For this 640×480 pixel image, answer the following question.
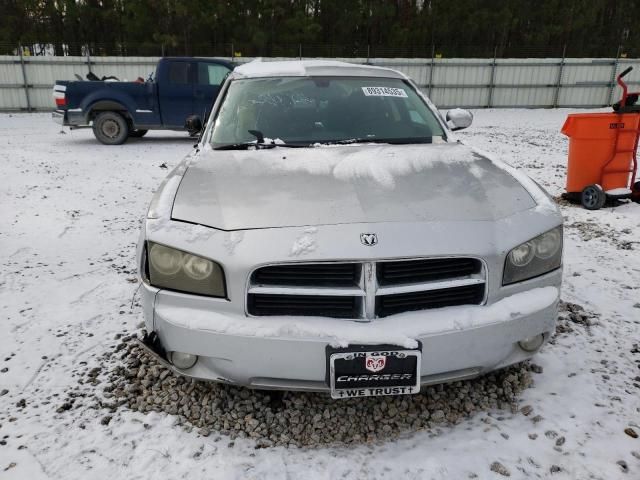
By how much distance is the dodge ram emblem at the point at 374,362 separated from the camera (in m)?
1.84

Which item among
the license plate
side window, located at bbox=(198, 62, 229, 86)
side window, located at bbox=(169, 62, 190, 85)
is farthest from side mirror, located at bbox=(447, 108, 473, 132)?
side window, located at bbox=(169, 62, 190, 85)

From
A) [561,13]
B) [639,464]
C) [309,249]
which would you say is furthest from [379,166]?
[561,13]

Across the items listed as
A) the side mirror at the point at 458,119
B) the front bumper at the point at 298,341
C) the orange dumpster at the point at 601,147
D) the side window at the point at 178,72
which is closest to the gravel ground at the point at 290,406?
the front bumper at the point at 298,341

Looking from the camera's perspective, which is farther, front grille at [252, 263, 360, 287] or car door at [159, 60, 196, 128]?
car door at [159, 60, 196, 128]

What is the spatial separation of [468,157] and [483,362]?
1.31 meters

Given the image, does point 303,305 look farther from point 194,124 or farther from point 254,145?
point 194,124

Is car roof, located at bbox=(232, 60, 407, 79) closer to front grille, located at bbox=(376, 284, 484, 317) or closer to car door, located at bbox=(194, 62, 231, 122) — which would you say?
front grille, located at bbox=(376, 284, 484, 317)

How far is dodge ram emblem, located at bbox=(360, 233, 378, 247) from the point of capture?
1.89 metres

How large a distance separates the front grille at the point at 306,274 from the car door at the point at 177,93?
9.24 metres

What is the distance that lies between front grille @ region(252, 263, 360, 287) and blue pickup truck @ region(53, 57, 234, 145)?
9.17 m

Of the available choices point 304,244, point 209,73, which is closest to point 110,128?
point 209,73

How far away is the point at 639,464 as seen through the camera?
1943 mm

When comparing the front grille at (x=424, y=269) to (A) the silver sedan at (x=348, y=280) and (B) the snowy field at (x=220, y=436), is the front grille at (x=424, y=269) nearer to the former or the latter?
(A) the silver sedan at (x=348, y=280)

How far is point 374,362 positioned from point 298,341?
31 centimetres
